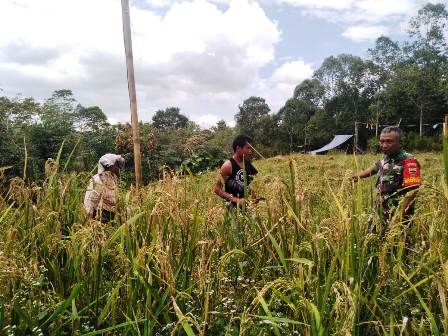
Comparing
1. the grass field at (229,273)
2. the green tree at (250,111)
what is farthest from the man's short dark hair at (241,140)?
the green tree at (250,111)

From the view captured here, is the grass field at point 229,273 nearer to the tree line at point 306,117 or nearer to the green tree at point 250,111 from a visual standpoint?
the tree line at point 306,117

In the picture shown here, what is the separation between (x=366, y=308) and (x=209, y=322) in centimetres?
55

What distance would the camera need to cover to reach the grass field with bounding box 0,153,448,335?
138 centimetres

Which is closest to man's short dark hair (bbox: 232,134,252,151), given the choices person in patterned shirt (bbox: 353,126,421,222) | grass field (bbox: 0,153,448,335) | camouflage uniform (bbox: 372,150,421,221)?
person in patterned shirt (bbox: 353,126,421,222)

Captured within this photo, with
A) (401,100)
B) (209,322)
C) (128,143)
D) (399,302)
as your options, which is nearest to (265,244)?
(209,322)

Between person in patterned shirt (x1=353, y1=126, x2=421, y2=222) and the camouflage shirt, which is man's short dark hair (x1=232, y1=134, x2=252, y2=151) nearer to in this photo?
person in patterned shirt (x1=353, y1=126, x2=421, y2=222)

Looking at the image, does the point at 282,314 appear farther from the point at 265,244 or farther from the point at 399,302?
the point at 399,302

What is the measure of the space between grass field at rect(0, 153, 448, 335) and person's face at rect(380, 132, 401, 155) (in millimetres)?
1629

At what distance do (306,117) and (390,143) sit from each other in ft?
147

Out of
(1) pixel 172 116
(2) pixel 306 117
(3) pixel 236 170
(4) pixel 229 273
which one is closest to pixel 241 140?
(3) pixel 236 170

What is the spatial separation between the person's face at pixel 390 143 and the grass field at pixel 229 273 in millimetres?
1629

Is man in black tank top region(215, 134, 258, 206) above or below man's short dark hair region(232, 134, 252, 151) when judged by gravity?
below

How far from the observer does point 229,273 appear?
1850 mm

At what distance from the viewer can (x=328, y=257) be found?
1.72 metres
